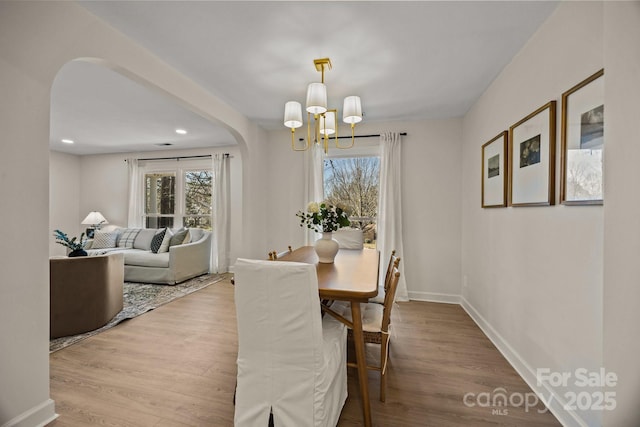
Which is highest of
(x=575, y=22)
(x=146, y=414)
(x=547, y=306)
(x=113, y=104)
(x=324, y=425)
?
(x=113, y=104)

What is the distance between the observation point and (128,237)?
5285mm

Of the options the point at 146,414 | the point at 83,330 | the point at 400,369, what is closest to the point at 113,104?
the point at 83,330

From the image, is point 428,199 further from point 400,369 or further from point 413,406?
point 413,406

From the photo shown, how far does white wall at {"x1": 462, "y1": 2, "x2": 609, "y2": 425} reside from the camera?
1414mm

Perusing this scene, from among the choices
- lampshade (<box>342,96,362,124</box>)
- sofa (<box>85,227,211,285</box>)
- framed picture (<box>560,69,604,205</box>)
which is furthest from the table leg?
sofa (<box>85,227,211,285</box>)

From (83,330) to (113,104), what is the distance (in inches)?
99.6

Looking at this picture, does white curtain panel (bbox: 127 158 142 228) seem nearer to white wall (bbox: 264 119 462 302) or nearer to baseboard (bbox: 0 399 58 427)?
white wall (bbox: 264 119 462 302)

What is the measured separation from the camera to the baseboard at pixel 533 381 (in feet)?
5.09

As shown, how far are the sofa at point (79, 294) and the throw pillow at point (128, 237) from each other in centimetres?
257

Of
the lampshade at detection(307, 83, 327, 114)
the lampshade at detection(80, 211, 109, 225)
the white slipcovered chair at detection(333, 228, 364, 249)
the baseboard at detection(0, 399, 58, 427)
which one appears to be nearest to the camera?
the baseboard at detection(0, 399, 58, 427)

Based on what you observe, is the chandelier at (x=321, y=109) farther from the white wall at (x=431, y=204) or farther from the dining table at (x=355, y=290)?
the white wall at (x=431, y=204)

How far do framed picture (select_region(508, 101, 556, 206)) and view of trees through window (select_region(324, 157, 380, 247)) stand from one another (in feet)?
6.69

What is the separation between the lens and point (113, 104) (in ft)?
10.9

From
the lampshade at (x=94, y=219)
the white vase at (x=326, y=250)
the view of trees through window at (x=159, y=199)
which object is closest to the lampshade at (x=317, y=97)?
the white vase at (x=326, y=250)
